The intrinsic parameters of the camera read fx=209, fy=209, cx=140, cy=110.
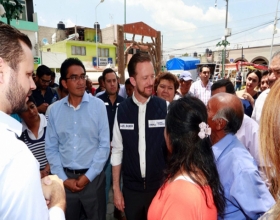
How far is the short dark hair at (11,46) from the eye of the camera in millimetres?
943

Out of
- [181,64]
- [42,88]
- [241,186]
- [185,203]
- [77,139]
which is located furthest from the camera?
[181,64]

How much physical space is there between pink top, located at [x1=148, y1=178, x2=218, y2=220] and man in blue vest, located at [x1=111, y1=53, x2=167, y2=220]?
3.16 feet

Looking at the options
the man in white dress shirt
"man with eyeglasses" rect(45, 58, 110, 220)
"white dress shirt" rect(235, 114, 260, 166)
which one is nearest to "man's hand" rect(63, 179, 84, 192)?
"man with eyeglasses" rect(45, 58, 110, 220)

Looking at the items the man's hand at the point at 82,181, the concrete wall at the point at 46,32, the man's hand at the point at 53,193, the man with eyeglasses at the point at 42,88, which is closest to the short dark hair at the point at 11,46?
the man's hand at the point at 53,193

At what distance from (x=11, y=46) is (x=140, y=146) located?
1.49 meters

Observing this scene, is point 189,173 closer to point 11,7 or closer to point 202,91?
point 11,7

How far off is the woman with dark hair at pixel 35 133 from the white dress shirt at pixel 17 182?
1.74m

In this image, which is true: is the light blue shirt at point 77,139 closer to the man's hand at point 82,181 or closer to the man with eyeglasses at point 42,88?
the man's hand at point 82,181

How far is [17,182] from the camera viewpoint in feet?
2.44

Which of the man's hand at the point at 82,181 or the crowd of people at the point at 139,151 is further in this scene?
the man's hand at the point at 82,181

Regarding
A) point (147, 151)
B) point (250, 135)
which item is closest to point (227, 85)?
point (250, 135)

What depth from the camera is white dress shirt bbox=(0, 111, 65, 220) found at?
0.73 meters

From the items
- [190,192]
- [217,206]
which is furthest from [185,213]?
[217,206]

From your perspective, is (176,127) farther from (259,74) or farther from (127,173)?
(259,74)
